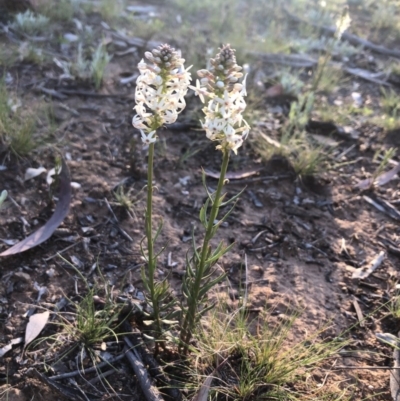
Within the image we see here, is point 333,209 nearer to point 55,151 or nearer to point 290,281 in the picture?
point 290,281

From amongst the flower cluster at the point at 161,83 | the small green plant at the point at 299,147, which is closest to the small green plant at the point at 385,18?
the small green plant at the point at 299,147

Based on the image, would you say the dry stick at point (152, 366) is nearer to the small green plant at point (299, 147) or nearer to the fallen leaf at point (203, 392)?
the fallen leaf at point (203, 392)

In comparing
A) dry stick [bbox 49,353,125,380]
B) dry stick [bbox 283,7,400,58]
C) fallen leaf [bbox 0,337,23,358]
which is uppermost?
Answer: dry stick [bbox 283,7,400,58]

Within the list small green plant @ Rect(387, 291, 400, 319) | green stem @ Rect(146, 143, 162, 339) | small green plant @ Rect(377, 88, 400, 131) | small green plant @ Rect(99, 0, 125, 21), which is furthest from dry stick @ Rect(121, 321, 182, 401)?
small green plant @ Rect(99, 0, 125, 21)

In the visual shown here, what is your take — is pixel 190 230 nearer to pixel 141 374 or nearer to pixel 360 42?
pixel 141 374

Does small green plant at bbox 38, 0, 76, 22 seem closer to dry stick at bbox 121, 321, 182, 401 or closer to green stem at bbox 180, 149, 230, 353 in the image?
dry stick at bbox 121, 321, 182, 401

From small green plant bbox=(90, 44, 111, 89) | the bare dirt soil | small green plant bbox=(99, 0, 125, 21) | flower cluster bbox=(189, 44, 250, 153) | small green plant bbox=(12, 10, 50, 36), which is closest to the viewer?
flower cluster bbox=(189, 44, 250, 153)

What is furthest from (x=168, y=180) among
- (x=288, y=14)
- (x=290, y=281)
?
(x=288, y=14)
